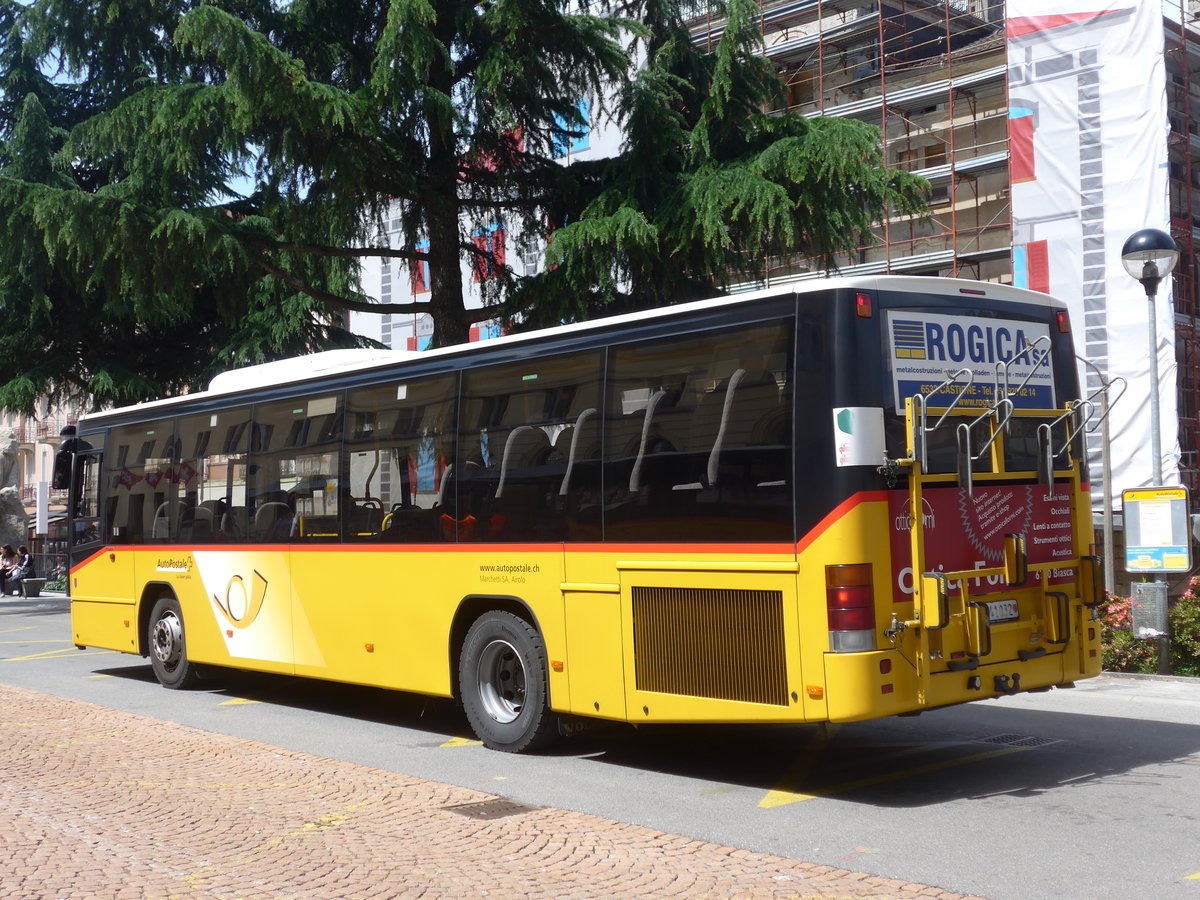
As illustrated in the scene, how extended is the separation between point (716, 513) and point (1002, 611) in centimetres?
181

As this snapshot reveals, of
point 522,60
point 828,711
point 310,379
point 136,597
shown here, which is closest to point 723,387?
point 828,711

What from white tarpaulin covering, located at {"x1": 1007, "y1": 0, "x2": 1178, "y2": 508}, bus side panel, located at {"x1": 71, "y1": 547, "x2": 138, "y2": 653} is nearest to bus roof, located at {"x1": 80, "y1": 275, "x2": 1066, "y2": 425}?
bus side panel, located at {"x1": 71, "y1": 547, "x2": 138, "y2": 653}

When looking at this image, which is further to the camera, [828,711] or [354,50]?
[354,50]

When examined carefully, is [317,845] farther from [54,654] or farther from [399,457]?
[54,654]

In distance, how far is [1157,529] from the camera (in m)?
12.4

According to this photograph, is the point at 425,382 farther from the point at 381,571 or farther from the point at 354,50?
the point at 354,50

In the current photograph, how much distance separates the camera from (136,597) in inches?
548

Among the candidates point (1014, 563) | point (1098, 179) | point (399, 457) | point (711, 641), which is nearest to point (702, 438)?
point (711, 641)

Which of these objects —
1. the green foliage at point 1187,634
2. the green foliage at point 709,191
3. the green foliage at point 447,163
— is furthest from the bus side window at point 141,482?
the green foliage at point 1187,634

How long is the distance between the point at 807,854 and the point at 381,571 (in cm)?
512

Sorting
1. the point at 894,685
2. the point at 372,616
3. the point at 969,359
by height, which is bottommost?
the point at 894,685

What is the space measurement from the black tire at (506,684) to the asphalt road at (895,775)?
0.19 meters

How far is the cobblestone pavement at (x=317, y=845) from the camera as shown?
568 centimetres

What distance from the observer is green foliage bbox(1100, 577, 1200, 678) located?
12.5 metres
